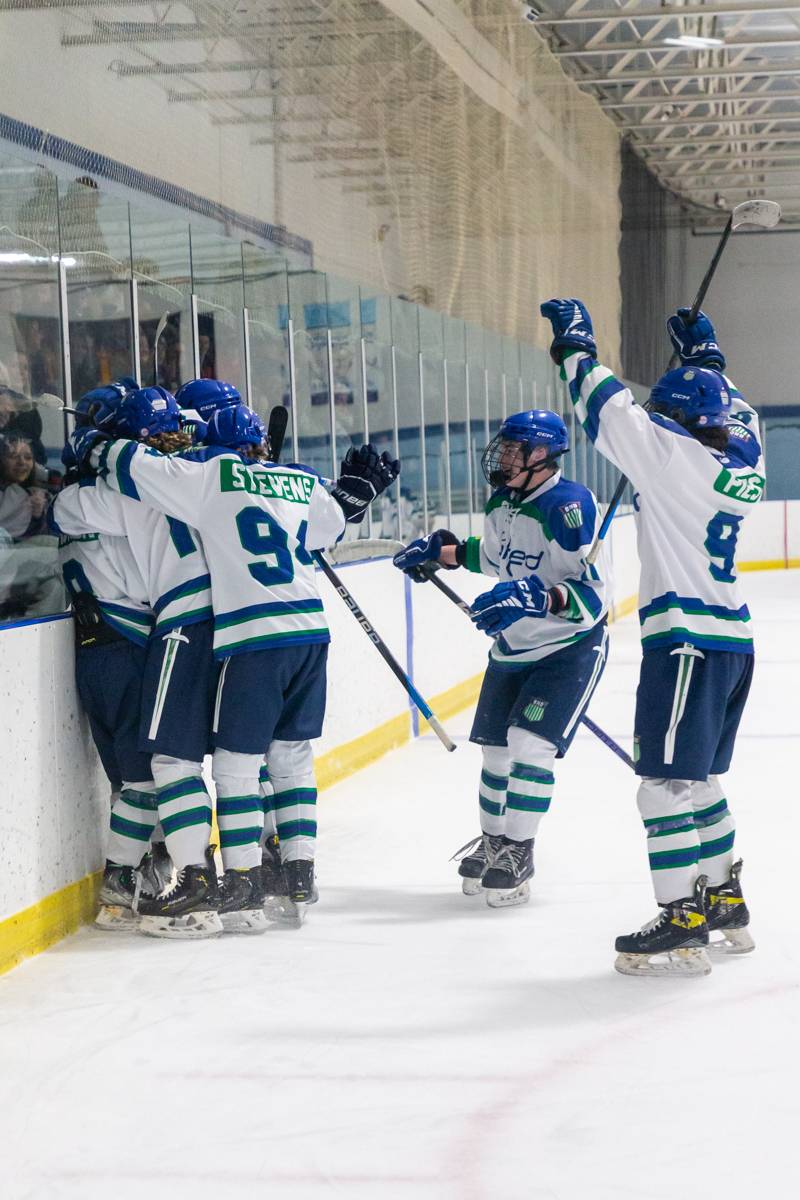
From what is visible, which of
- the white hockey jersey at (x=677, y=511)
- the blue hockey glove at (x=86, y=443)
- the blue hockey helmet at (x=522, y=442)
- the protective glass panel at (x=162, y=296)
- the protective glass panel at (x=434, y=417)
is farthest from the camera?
the protective glass panel at (x=434, y=417)

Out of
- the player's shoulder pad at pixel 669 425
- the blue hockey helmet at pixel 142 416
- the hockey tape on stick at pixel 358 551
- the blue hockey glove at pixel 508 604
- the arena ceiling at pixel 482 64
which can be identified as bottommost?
the hockey tape on stick at pixel 358 551

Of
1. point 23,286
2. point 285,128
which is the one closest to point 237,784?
point 23,286

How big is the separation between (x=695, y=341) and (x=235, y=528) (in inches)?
44.0

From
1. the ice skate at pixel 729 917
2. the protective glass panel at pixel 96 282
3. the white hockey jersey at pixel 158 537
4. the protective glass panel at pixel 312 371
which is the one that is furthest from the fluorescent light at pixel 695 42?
the ice skate at pixel 729 917

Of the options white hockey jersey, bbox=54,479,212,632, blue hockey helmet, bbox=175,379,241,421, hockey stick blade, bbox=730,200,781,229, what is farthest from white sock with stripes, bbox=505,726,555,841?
hockey stick blade, bbox=730,200,781,229

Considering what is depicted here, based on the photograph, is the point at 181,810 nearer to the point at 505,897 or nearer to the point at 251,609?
the point at 251,609

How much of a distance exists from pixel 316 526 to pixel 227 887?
2.84 ft

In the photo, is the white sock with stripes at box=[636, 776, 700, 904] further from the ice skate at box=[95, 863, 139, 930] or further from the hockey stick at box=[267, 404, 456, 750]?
the ice skate at box=[95, 863, 139, 930]

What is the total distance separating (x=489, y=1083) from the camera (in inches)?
90.9

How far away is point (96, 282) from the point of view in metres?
3.73

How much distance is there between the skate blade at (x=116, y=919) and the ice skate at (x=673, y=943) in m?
1.11

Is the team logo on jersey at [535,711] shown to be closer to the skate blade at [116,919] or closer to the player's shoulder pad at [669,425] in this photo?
the player's shoulder pad at [669,425]

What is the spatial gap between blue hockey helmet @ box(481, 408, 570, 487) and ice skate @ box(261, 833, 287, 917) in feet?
3.33

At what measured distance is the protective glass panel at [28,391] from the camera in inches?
128
